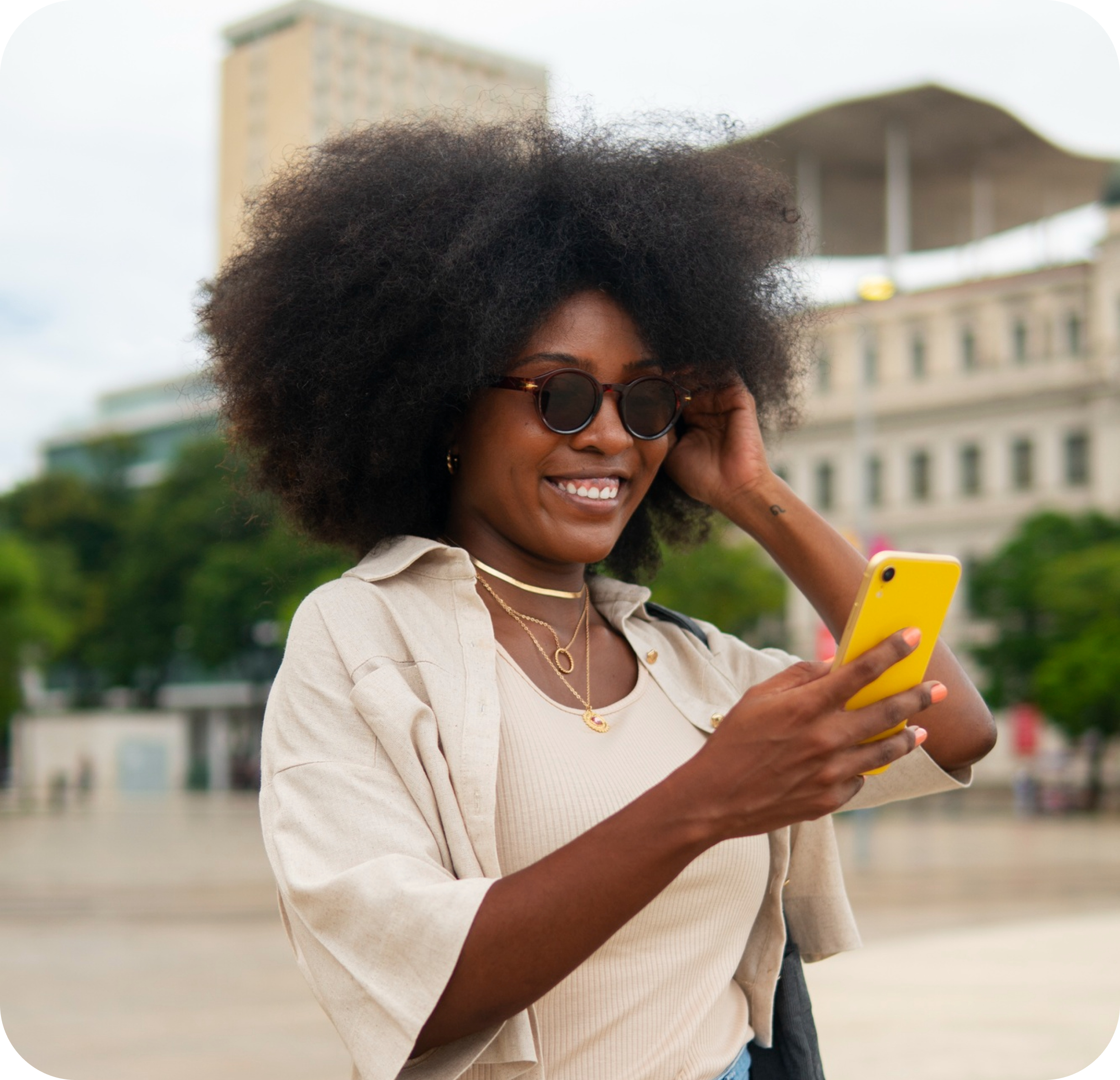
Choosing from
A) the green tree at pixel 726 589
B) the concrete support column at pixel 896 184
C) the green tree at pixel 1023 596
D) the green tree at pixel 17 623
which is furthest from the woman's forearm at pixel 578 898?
the concrete support column at pixel 896 184

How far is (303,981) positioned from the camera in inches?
400

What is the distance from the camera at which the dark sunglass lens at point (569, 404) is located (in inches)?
86.3

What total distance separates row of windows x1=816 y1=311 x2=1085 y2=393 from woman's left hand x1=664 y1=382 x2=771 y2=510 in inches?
2057

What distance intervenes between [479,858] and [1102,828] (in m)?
32.2

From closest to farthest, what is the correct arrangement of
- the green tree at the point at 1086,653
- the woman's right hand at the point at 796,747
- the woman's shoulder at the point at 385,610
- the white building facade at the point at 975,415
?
the woman's right hand at the point at 796,747 → the woman's shoulder at the point at 385,610 → the green tree at the point at 1086,653 → the white building facade at the point at 975,415

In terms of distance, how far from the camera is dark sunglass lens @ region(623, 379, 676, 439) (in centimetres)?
225

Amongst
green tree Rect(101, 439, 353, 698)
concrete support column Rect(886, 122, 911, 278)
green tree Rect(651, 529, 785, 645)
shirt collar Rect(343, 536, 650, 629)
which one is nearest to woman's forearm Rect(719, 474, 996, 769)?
shirt collar Rect(343, 536, 650, 629)

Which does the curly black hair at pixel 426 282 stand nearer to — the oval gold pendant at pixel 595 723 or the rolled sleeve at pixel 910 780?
the oval gold pendant at pixel 595 723

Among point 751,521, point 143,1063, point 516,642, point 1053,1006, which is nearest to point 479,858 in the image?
point 516,642

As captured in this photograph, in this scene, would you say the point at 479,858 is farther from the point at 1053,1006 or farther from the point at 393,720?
the point at 1053,1006

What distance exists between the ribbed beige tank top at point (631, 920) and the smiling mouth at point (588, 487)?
272 mm

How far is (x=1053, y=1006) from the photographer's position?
8578 millimetres

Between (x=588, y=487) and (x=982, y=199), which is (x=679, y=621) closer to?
(x=588, y=487)

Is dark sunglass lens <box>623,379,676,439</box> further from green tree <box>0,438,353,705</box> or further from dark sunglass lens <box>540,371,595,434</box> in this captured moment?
green tree <box>0,438,353,705</box>
